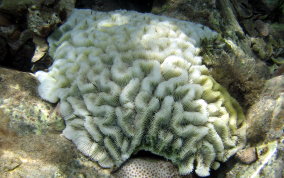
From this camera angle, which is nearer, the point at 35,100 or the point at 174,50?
the point at 35,100

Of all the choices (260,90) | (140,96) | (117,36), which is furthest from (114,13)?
(260,90)

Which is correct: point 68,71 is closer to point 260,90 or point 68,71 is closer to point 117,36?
point 117,36

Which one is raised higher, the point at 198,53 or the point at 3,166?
the point at 198,53

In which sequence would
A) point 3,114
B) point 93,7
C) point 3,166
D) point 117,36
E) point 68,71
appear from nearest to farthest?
point 3,166 < point 3,114 < point 68,71 < point 117,36 < point 93,7

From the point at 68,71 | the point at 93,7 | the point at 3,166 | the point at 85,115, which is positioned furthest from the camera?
the point at 93,7

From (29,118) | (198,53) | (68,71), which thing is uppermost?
(198,53)

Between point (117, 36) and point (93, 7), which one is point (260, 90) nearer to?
point (117, 36)
